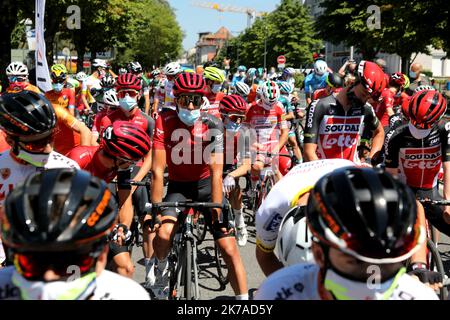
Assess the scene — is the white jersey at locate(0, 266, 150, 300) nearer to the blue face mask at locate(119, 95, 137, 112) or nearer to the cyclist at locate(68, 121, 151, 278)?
the cyclist at locate(68, 121, 151, 278)

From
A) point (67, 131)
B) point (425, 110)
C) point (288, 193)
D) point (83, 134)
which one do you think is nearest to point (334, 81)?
point (425, 110)

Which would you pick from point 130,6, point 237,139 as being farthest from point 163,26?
point 237,139

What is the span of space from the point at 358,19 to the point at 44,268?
45.3 metres

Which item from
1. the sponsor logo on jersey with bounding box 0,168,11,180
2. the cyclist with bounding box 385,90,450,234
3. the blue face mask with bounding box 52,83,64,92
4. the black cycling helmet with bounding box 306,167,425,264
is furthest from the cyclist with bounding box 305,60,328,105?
the black cycling helmet with bounding box 306,167,425,264

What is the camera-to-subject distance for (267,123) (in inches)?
320

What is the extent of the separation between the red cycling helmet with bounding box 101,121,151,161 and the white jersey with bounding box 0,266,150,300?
5.22ft

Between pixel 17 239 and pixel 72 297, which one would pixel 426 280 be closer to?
pixel 72 297

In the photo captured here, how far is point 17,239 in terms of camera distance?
1851mm

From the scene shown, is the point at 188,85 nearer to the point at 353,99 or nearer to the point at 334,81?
the point at 353,99

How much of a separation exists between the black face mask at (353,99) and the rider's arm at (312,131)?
12.4 inches

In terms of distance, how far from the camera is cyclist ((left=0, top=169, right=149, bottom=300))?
72.9 inches

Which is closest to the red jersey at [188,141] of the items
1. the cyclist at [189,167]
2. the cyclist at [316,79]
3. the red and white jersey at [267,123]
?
the cyclist at [189,167]

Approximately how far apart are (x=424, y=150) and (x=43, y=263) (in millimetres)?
4010

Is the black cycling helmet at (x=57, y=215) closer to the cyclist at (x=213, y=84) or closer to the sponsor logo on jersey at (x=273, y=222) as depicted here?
the sponsor logo on jersey at (x=273, y=222)
